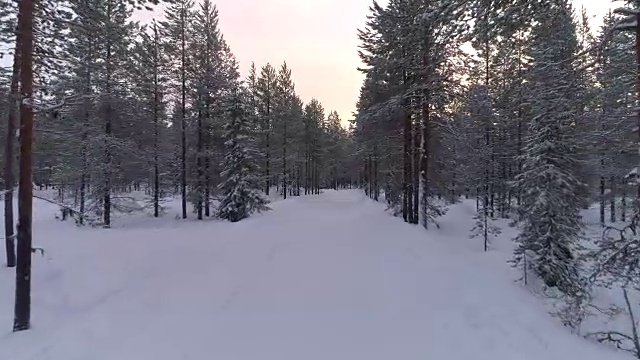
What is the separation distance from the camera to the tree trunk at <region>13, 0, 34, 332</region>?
333 inches

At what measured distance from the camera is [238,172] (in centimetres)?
2384

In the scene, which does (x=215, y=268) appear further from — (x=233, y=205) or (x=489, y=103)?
(x=489, y=103)

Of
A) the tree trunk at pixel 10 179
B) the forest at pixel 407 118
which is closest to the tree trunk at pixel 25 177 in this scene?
the forest at pixel 407 118

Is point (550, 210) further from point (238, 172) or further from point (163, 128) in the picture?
point (163, 128)

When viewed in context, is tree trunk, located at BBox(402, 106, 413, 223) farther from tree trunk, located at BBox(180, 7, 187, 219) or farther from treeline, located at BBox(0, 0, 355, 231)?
tree trunk, located at BBox(180, 7, 187, 219)

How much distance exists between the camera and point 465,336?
321 inches

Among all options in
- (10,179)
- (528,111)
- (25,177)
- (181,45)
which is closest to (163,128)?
(181,45)

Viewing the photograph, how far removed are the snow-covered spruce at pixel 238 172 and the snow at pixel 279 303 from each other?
768 cm

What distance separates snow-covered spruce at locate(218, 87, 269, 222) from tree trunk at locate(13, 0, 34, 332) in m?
14.8

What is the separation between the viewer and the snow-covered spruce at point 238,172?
23.5 metres

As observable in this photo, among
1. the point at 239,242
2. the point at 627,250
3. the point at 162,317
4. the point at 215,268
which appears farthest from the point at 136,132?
the point at 627,250

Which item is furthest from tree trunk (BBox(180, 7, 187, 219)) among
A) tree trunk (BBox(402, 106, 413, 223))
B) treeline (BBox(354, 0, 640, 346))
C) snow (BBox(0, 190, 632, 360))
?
tree trunk (BBox(402, 106, 413, 223))

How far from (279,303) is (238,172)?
1527 cm

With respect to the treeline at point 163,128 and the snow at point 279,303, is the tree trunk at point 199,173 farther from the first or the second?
the snow at point 279,303
